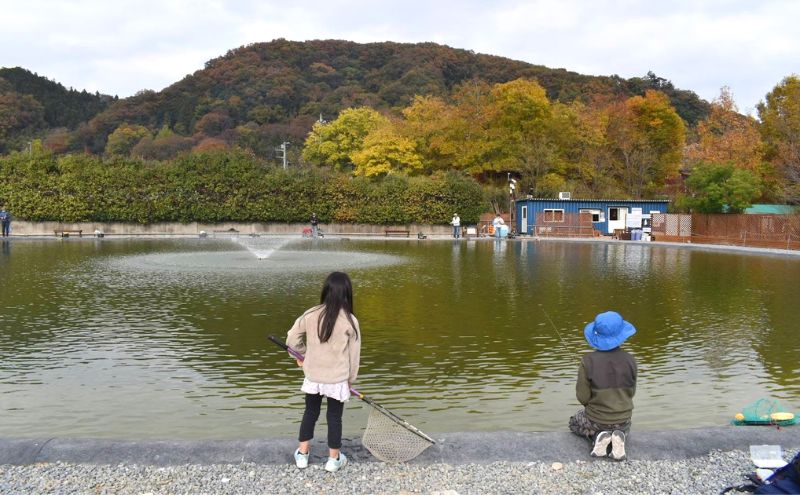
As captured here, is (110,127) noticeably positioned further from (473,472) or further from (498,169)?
(473,472)

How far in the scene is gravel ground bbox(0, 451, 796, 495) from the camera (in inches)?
196

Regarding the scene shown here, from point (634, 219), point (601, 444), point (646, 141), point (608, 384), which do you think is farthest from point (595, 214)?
point (601, 444)

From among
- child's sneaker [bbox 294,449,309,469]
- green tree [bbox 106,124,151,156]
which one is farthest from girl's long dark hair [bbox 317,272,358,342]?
green tree [bbox 106,124,151,156]

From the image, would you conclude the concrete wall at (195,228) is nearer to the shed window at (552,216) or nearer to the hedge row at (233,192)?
the hedge row at (233,192)

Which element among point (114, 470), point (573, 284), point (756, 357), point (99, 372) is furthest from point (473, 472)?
point (573, 284)

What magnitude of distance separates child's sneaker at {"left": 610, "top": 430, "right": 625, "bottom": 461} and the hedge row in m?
45.1

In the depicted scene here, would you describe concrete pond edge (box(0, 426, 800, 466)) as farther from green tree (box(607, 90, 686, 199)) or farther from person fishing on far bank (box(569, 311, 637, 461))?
green tree (box(607, 90, 686, 199))

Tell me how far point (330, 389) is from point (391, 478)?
2.69 feet

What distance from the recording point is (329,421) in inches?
213

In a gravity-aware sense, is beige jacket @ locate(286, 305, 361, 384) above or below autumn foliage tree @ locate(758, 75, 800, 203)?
below

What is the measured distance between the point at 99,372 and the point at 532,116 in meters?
54.7

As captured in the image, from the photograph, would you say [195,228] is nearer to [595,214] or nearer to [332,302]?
[595,214]

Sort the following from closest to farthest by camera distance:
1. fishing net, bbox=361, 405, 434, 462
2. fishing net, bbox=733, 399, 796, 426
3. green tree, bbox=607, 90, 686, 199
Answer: fishing net, bbox=361, 405, 434, 462 → fishing net, bbox=733, 399, 796, 426 → green tree, bbox=607, 90, 686, 199

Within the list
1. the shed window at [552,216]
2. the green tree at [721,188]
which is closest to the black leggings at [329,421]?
the green tree at [721,188]
